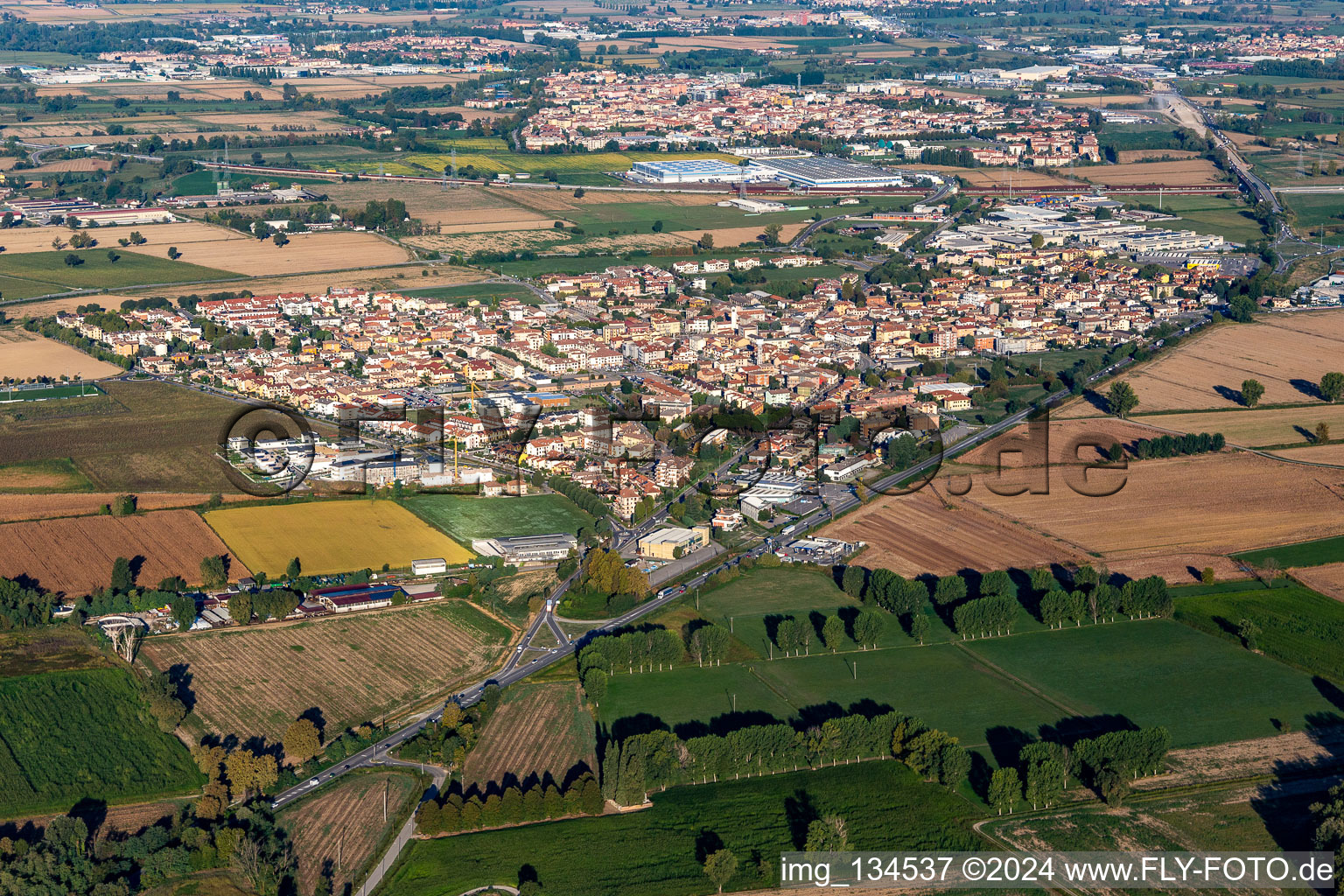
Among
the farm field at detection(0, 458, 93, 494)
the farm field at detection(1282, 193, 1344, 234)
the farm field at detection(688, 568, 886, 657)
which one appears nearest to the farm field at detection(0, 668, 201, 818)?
the farm field at detection(0, 458, 93, 494)

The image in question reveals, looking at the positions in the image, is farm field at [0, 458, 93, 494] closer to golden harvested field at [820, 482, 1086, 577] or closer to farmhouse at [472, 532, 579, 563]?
farmhouse at [472, 532, 579, 563]

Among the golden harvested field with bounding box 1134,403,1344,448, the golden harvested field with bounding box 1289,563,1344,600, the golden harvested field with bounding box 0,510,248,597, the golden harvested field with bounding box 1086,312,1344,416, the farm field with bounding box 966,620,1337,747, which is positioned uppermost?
the golden harvested field with bounding box 1086,312,1344,416

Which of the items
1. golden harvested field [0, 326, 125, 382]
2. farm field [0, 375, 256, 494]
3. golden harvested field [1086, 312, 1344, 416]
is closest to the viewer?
farm field [0, 375, 256, 494]

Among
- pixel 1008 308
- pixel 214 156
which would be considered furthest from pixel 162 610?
pixel 214 156

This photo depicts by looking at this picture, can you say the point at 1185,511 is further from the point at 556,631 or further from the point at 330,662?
the point at 330,662

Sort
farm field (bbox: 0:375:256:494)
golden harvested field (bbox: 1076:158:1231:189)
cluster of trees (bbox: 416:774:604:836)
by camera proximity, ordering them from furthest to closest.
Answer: golden harvested field (bbox: 1076:158:1231:189), farm field (bbox: 0:375:256:494), cluster of trees (bbox: 416:774:604:836)

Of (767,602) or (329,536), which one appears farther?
(329,536)

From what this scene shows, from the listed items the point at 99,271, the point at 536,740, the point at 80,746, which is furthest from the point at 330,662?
the point at 99,271
